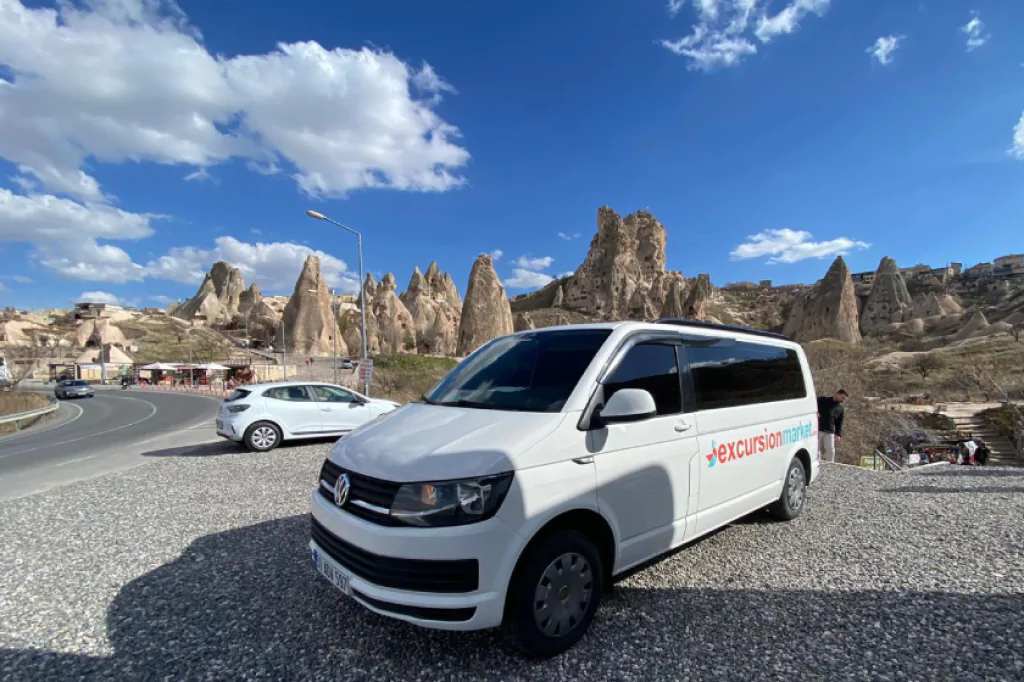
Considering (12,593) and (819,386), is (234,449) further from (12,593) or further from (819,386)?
(819,386)

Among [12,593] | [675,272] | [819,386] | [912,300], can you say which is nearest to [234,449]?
[12,593]

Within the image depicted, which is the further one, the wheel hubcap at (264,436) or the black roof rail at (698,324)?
the wheel hubcap at (264,436)

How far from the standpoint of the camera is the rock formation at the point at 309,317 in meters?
62.9

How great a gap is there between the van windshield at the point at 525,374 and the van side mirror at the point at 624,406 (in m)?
0.26

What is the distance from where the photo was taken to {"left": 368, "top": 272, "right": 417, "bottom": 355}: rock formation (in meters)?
70.9

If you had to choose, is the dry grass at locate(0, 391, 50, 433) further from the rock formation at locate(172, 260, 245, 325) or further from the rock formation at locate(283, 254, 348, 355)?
the rock formation at locate(172, 260, 245, 325)

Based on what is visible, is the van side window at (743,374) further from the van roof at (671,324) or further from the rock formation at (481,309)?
the rock formation at (481,309)

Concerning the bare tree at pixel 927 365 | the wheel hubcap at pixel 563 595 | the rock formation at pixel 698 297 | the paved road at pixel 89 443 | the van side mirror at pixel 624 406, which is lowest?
the paved road at pixel 89 443

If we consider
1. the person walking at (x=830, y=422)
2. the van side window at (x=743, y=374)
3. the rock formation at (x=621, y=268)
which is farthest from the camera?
the rock formation at (x=621, y=268)

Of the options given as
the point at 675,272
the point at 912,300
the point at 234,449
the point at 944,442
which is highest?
the point at 675,272

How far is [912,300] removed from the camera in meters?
99.1

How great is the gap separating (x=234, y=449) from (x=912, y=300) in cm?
12512

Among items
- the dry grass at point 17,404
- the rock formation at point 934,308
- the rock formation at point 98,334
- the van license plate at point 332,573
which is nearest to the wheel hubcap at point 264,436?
the van license plate at point 332,573

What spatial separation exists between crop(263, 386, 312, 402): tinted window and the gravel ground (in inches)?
205
